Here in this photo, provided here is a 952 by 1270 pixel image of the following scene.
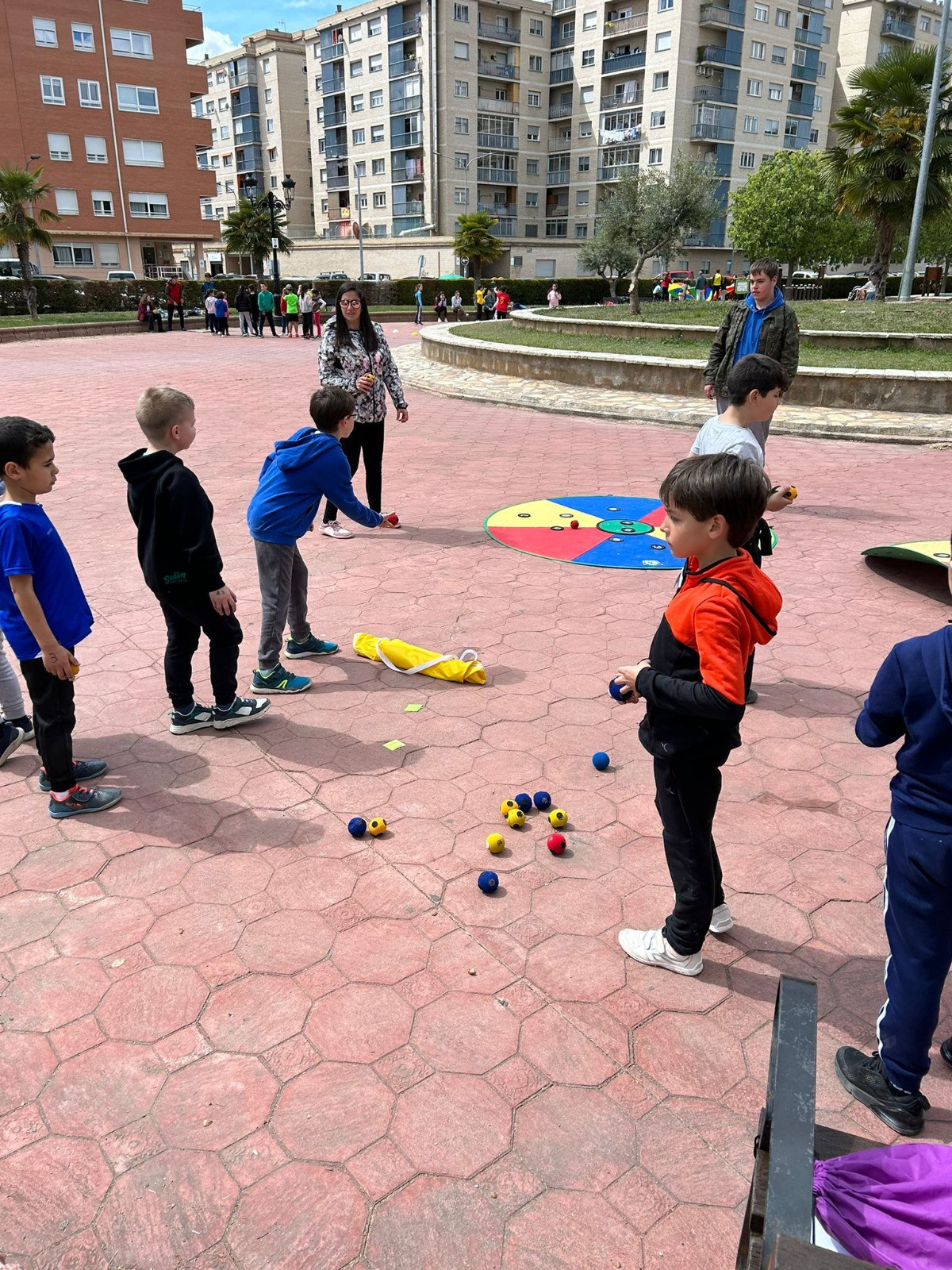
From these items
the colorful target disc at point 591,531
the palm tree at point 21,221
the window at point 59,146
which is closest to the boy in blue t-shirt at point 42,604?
the colorful target disc at point 591,531

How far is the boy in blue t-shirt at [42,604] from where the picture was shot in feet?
11.0

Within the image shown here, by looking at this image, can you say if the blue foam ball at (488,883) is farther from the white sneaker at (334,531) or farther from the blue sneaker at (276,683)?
the white sneaker at (334,531)

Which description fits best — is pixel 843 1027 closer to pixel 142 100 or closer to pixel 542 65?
pixel 142 100

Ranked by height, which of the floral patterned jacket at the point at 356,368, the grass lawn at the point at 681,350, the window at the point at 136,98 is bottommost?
the grass lawn at the point at 681,350

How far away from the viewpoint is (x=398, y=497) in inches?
360

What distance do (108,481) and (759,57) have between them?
7204 centimetres

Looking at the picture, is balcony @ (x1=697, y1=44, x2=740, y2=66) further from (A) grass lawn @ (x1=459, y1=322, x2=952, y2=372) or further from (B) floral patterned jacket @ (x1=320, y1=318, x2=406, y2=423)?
(B) floral patterned jacket @ (x1=320, y1=318, x2=406, y2=423)

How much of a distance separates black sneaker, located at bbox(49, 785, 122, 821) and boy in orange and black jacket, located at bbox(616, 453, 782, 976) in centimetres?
243

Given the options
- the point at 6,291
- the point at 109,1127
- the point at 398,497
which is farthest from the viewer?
the point at 6,291

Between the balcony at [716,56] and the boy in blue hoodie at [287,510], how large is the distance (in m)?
→ 69.7

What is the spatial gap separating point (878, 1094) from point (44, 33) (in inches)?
2358

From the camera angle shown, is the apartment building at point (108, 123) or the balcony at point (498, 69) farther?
the balcony at point (498, 69)

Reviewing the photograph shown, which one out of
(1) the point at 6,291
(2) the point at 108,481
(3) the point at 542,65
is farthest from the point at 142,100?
(2) the point at 108,481

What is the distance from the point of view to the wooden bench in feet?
3.15
